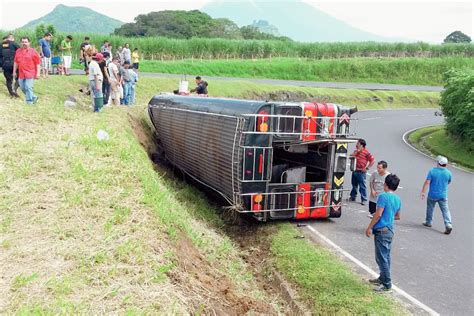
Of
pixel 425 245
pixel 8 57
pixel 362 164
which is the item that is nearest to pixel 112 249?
pixel 425 245

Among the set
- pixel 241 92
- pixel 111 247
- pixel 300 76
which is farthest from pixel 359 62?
pixel 111 247

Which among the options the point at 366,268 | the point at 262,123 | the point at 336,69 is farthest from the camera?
the point at 336,69

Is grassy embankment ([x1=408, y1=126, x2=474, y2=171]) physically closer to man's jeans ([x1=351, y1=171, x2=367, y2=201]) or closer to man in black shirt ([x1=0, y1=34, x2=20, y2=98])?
man's jeans ([x1=351, y1=171, x2=367, y2=201])

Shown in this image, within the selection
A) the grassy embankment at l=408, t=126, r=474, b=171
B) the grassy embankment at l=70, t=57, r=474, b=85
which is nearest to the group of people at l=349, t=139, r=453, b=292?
the grassy embankment at l=408, t=126, r=474, b=171

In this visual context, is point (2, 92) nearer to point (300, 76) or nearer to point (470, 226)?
point (470, 226)

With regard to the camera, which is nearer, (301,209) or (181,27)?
(301,209)

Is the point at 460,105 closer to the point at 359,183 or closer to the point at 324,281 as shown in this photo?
the point at 359,183

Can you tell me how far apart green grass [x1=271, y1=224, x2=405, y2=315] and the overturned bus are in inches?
42.5

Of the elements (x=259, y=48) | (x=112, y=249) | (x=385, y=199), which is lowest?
(x=112, y=249)

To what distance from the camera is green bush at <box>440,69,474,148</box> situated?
2158 cm

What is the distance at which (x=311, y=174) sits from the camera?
1195 cm

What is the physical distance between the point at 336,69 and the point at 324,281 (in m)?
43.7

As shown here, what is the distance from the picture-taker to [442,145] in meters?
24.2

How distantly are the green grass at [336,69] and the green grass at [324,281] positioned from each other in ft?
105
